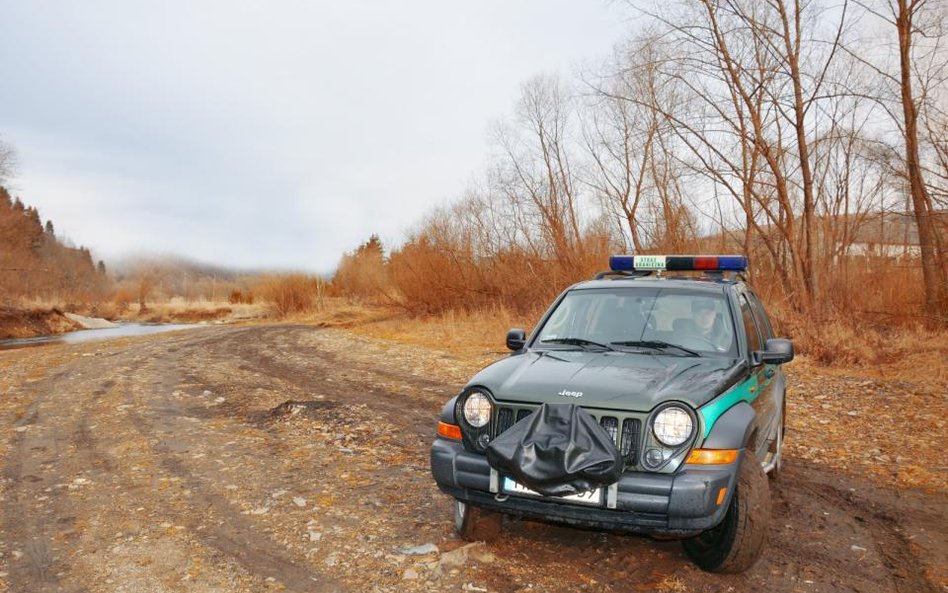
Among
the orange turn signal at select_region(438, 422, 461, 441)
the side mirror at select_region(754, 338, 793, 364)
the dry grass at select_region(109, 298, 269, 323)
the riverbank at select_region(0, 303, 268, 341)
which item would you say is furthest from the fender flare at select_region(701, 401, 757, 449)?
the dry grass at select_region(109, 298, 269, 323)

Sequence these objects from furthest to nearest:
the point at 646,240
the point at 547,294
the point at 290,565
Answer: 1. the point at 547,294
2. the point at 646,240
3. the point at 290,565

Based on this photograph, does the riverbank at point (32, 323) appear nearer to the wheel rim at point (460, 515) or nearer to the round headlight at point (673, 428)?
the wheel rim at point (460, 515)

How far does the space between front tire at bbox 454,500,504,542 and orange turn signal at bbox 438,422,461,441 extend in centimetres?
46

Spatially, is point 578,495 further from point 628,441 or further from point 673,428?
point 673,428

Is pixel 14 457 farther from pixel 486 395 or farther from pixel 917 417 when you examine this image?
pixel 917 417

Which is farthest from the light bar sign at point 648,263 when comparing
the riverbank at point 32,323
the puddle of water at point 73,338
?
the riverbank at point 32,323

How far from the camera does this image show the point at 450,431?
3758mm

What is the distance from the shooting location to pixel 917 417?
746cm

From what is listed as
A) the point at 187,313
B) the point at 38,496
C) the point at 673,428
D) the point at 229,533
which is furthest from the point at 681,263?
the point at 187,313

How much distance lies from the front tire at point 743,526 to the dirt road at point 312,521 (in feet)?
0.38

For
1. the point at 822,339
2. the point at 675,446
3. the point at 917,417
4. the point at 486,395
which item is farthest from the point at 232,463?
the point at 822,339

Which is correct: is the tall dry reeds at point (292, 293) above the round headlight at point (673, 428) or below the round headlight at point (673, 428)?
above

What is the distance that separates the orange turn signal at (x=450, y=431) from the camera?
3721 millimetres

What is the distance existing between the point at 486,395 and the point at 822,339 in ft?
34.1
